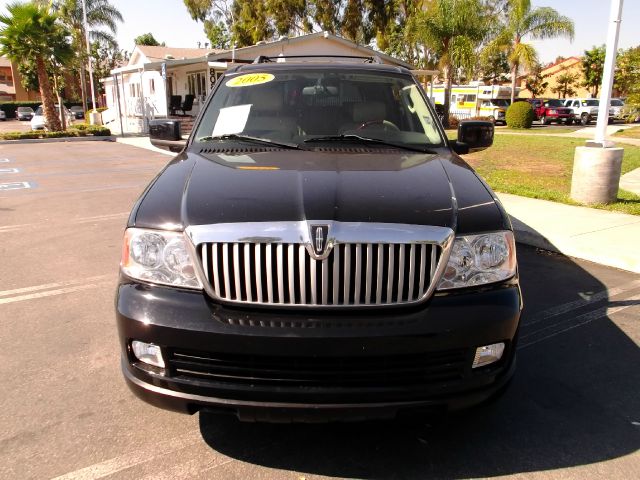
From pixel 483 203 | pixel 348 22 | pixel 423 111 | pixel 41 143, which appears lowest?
pixel 41 143

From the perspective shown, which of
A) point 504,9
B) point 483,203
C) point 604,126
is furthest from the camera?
point 504,9

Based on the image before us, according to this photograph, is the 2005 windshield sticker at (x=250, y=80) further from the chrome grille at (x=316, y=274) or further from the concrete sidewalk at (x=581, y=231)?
the concrete sidewalk at (x=581, y=231)

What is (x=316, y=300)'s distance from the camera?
2309 mm

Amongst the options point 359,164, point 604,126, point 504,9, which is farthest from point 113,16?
point 359,164

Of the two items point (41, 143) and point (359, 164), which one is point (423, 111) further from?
point (41, 143)

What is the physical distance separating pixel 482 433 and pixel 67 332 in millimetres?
2998

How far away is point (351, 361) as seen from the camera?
89.2 inches

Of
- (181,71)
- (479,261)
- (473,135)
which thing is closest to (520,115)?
(181,71)

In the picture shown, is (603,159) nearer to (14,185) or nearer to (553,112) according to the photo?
(14,185)

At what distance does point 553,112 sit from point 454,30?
11501mm

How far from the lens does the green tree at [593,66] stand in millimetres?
52000

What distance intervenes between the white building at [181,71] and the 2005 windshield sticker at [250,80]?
62.4ft

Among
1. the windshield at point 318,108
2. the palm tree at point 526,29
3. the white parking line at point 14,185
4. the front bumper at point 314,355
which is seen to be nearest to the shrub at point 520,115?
the palm tree at point 526,29

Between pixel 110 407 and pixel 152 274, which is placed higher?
pixel 152 274
